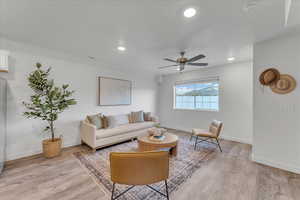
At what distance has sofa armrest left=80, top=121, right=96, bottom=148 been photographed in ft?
9.27

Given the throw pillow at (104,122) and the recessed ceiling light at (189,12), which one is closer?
the recessed ceiling light at (189,12)

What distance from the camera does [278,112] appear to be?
7.49 ft

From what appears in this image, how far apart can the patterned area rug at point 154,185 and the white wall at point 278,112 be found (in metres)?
1.09

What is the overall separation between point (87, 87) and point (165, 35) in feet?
8.81

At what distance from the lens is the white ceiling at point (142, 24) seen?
60.0 inches

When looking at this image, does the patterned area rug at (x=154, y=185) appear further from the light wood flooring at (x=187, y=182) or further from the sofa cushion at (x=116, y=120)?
the sofa cushion at (x=116, y=120)

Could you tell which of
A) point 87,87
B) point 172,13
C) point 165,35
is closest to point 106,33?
point 165,35

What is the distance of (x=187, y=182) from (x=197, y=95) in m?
3.48

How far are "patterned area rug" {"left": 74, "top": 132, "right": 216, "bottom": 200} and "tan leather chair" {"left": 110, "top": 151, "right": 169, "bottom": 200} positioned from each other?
480mm

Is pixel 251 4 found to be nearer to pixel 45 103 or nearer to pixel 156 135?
pixel 156 135

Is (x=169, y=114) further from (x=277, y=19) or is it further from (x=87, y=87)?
(x=277, y=19)

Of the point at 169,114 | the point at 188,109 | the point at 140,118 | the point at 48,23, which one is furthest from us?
the point at 169,114

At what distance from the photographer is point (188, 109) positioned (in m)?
4.84

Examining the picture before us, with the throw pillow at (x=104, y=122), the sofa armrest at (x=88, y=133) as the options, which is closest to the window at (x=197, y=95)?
the throw pillow at (x=104, y=122)
